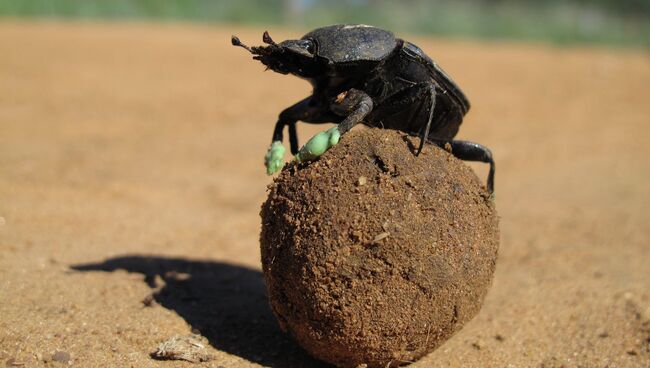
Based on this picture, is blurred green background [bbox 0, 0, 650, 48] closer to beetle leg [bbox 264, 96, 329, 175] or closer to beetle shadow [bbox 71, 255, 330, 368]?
beetle shadow [bbox 71, 255, 330, 368]

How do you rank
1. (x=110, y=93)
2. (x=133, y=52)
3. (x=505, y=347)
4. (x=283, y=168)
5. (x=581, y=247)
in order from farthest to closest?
(x=133, y=52), (x=110, y=93), (x=581, y=247), (x=505, y=347), (x=283, y=168)

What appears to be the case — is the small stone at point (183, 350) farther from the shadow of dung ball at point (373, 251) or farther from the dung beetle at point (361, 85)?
the dung beetle at point (361, 85)

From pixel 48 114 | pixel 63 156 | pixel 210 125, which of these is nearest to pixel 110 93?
pixel 48 114

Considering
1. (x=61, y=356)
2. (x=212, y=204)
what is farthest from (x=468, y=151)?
(x=212, y=204)

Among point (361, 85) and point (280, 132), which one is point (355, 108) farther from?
point (280, 132)

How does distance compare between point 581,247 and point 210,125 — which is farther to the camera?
point 210,125

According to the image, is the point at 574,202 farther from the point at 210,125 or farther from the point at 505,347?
the point at 210,125

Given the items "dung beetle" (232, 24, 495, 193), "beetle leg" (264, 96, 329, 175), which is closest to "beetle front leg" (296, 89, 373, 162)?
"dung beetle" (232, 24, 495, 193)
